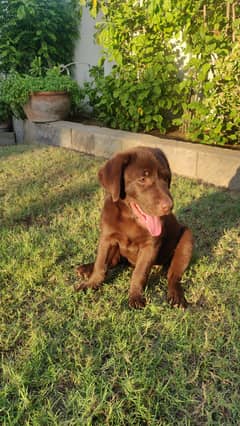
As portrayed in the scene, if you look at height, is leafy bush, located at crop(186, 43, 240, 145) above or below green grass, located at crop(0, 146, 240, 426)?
above

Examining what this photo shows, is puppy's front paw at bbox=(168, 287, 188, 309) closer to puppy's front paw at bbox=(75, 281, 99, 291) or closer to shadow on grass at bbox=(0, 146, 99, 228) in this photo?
puppy's front paw at bbox=(75, 281, 99, 291)

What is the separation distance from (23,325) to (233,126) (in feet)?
12.3

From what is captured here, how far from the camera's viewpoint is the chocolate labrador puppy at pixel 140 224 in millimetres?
2139

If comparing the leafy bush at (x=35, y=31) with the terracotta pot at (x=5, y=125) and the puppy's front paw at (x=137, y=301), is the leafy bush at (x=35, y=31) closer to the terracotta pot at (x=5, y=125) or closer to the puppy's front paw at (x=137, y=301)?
the terracotta pot at (x=5, y=125)

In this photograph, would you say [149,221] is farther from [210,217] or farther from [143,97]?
[143,97]

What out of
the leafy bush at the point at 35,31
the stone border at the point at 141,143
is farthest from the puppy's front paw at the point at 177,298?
the leafy bush at the point at 35,31

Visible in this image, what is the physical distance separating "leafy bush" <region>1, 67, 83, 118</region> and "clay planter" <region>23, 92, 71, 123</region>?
0.10 m

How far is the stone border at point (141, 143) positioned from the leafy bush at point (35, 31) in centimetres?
132

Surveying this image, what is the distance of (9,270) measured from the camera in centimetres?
265

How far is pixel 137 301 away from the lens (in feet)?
7.40

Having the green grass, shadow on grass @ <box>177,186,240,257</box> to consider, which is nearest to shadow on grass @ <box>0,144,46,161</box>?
the green grass

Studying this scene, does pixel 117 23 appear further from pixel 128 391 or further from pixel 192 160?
pixel 128 391

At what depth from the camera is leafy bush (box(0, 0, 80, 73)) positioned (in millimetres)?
7660

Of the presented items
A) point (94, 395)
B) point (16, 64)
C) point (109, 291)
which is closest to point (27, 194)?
point (109, 291)
